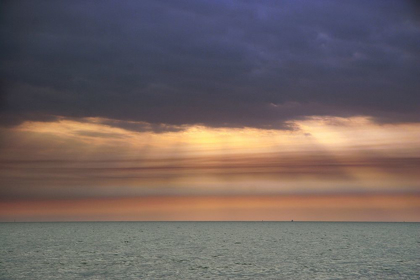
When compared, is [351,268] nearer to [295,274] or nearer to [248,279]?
Answer: [295,274]

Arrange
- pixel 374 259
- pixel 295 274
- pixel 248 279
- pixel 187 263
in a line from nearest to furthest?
pixel 248 279, pixel 295 274, pixel 187 263, pixel 374 259

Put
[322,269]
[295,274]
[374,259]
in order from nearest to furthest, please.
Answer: [295,274], [322,269], [374,259]

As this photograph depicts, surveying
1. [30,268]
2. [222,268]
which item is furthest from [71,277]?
[222,268]

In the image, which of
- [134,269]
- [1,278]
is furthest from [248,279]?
[1,278]

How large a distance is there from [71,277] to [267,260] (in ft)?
106

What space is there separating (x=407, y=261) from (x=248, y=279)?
33.7 meters

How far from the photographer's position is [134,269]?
193 feet

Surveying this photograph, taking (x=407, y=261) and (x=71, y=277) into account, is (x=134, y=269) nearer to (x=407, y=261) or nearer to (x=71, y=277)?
(x=71, y=277)

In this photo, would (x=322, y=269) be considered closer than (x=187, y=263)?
Yes

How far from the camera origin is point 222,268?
60125 millimetres

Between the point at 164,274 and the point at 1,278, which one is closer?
the point at 1,278

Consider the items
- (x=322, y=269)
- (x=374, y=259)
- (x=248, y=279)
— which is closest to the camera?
(x=248, y=279)

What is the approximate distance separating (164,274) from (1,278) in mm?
18511

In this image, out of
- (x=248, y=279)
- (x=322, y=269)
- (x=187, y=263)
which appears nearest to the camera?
(x=248, y=279)
